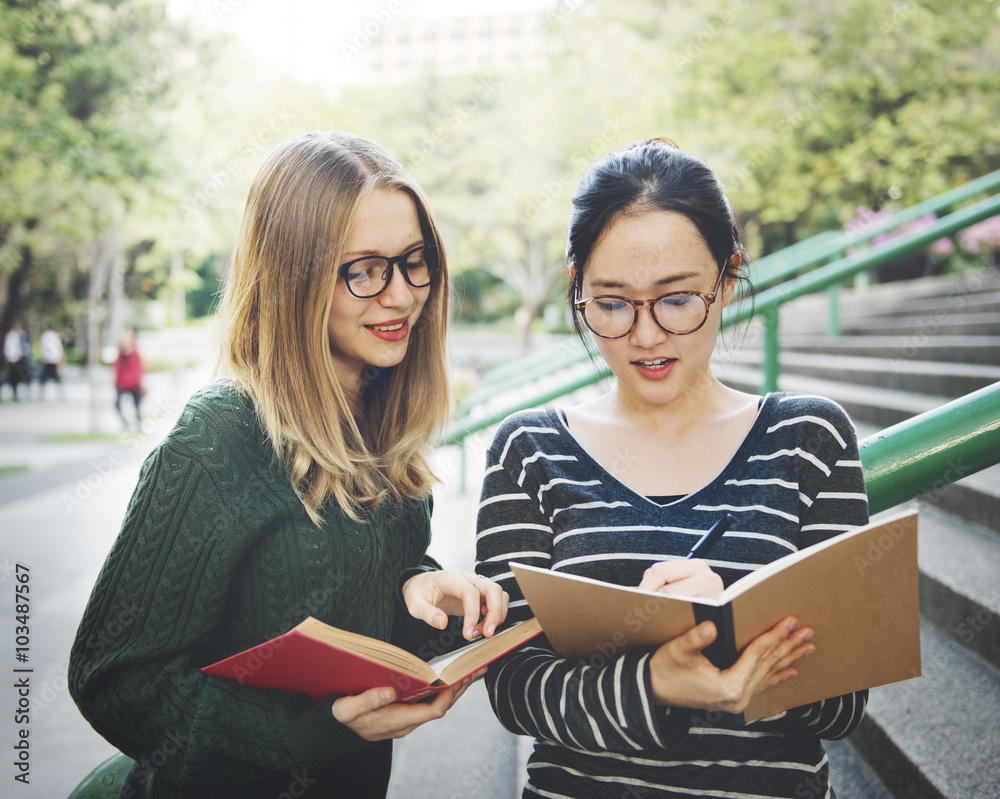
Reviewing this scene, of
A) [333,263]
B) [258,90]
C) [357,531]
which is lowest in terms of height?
[357,531]

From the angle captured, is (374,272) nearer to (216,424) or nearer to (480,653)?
(216,424)

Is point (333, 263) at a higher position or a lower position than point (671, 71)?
lower

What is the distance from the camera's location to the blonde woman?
4.27 ft

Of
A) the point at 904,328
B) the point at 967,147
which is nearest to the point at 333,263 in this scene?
the point at 904,328

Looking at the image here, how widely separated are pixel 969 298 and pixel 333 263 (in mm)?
5977

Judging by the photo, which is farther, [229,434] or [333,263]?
[333,263]

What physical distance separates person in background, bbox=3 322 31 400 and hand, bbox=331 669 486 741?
56.8ft

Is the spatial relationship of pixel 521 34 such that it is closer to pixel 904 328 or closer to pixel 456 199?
pixel 456 199

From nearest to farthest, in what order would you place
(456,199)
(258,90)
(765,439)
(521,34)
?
(765,439) < (258,90) < (456,199) < (521,34)

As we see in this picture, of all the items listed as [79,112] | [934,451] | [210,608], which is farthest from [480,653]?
[79,112]

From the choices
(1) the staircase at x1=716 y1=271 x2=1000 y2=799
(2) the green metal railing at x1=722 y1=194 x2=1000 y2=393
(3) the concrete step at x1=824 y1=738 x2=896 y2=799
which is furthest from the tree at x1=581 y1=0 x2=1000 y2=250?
(3) the concrete step at x1=824 y1=738 x2=896 y2=799

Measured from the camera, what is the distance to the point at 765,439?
1.52 meters

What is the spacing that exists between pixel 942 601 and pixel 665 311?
1.76m

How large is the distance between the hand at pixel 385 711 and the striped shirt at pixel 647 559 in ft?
0.62
